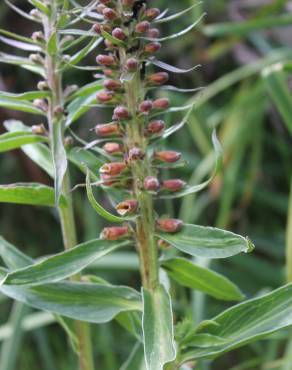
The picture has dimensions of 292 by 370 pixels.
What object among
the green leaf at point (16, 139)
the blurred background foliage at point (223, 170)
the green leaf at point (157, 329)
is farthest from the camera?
the blurred background foliage at point (223, 170)

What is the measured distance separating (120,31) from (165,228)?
174 mm

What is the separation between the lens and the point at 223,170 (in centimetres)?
169

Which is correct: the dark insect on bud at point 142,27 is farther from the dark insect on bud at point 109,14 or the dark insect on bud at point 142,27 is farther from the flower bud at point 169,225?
the flower bud at point 169,225

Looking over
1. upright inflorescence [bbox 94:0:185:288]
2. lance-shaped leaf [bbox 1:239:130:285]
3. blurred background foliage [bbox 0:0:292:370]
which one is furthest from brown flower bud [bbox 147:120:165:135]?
blurred background foliage [bbox 0:0:292:370]

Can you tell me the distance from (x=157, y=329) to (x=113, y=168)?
0.14m

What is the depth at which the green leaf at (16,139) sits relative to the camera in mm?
624

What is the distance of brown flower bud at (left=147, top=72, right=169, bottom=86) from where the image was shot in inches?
22.9

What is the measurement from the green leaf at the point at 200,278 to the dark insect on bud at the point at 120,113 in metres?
0.15

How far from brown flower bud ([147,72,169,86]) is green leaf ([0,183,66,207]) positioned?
133mm

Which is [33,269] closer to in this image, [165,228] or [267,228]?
[165,228]

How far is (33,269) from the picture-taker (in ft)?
1.84

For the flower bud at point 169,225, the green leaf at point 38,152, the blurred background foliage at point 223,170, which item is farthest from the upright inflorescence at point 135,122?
the blurred background foliage at point 223,170

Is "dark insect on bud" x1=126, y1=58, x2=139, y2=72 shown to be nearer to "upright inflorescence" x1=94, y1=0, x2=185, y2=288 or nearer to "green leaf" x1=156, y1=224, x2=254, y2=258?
"upright inflorescence" x1=94, y1=0, x2=185, y2=288

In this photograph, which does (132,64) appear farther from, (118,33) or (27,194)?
(27,194)
